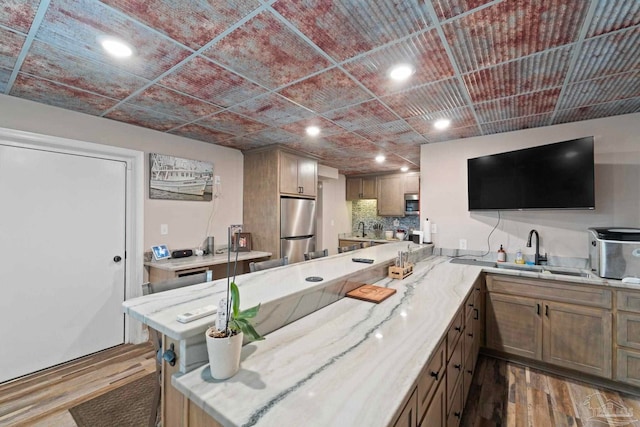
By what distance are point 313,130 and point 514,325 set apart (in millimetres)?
→ 2866

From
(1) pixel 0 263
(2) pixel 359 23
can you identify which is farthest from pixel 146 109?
(2) pixel 359 23

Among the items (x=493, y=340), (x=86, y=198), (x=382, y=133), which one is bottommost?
(x=493, y=340)

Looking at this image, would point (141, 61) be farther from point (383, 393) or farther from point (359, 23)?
point (383, 393)

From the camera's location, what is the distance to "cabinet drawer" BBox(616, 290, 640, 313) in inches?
83.4

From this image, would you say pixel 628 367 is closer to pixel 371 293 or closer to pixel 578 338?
pixel 578 338

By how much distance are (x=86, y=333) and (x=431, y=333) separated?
330 centimetres

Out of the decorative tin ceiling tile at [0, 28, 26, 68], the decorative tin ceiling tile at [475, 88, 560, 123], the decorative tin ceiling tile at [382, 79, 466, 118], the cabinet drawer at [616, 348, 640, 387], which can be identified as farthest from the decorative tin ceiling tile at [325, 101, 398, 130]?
the cabinet drawer at [616, 348, 640, 387]

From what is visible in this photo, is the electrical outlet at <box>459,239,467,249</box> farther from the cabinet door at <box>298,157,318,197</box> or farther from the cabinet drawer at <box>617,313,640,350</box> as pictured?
the cabinet door at <box>298,157,318,197</box>

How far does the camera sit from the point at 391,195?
5.86 meters

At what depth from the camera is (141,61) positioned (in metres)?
1.79

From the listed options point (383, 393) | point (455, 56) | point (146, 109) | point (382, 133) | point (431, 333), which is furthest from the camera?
point (382, 133)

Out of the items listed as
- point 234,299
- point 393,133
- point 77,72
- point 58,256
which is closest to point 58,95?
point 77,72

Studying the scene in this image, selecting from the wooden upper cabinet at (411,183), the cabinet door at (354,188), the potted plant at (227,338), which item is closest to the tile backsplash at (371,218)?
the cabinet door at (354,188)

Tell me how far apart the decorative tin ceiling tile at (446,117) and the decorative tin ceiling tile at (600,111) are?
0.78 m
